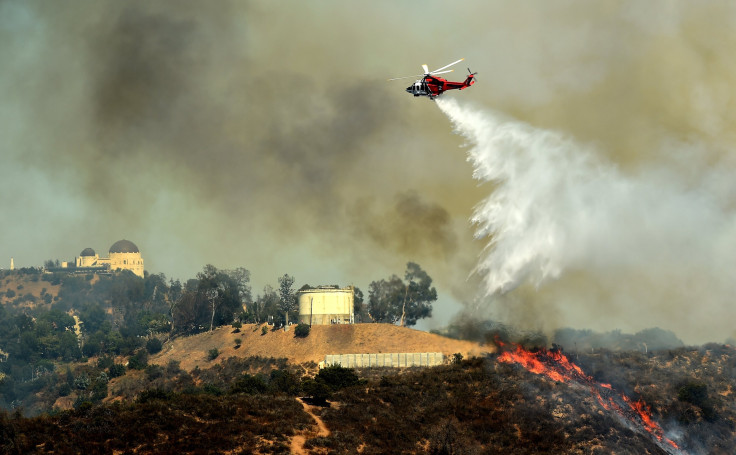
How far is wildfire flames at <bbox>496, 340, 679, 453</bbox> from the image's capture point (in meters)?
78.5

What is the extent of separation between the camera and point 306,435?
2734 inches

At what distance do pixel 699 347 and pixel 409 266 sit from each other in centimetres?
6354

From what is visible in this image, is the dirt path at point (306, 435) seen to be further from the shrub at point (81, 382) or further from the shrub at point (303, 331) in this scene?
the shrub at point (81, 382)

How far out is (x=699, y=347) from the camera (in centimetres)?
11150

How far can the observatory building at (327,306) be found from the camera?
484ft

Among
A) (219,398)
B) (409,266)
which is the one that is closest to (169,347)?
(409,266)

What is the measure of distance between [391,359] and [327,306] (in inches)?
1226

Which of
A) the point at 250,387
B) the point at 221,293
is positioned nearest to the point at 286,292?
the point at 221,293

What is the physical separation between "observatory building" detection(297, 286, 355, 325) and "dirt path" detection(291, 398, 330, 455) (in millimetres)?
68533

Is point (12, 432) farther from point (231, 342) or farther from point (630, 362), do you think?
point (231, 342)

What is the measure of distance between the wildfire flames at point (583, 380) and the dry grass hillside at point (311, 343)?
28366 mm

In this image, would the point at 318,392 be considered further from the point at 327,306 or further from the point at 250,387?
the point at 327,306

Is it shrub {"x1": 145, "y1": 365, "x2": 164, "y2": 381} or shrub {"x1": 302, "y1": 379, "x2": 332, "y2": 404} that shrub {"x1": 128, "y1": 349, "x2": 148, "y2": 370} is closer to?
shrub {"x1": 145, "y1": 365, "x2": 164, "y2": 381}

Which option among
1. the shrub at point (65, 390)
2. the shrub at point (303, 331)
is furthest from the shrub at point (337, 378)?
the shrub at point (65, 390)
